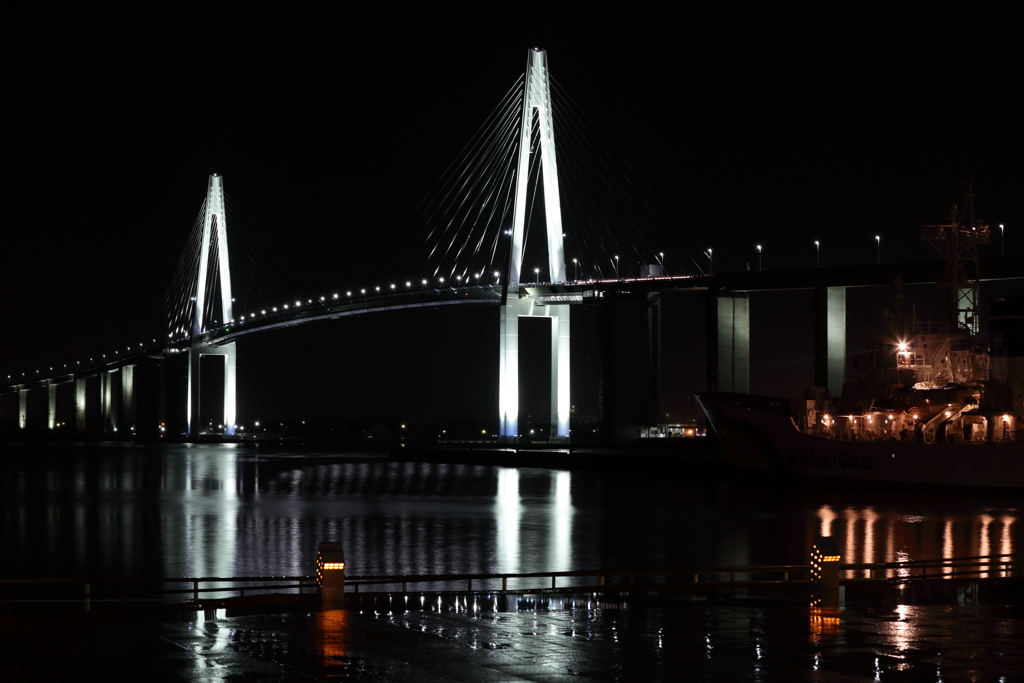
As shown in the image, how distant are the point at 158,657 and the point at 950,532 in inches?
912

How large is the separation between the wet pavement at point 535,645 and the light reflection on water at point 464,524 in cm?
744

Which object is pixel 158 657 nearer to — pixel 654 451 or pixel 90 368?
pixel 654 451

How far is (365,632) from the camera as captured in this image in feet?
33.0

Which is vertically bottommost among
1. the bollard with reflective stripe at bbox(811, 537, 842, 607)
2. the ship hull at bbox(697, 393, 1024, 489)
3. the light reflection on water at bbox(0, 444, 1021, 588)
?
the light reflection on water at bbox(0, 444, 1021, 588)

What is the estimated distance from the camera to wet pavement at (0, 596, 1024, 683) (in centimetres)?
827

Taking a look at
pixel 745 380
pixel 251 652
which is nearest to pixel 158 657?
pixel 251 652

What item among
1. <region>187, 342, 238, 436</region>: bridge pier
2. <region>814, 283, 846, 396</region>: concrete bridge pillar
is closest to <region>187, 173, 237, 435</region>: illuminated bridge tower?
<region>187, 342, 238, 436</region>: bridge pier

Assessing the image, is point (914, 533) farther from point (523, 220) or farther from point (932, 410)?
point (523, 220)

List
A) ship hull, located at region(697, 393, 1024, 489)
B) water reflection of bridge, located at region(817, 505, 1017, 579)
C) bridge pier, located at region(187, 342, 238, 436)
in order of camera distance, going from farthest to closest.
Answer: bridge pier, located at region(187, 342, 238, 436) → ship hull, located at region(697, 393, 1024, 489) → water reflection of bridge, located at region(817, 505, 1017, 579)

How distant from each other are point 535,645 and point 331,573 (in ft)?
8.70

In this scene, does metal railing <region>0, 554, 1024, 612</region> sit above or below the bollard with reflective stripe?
below

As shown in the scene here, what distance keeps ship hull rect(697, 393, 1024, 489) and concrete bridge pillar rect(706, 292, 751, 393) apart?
14.2 m

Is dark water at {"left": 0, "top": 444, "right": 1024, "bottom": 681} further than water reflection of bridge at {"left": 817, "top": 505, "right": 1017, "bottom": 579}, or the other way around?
water reflection of bridge at {"left": 817, "top": 505, "right": 1017, "bottom": 579}

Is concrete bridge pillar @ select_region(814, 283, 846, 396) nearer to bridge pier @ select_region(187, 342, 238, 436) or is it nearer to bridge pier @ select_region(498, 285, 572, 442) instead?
bridge pier @ select_region(498, 285, 572, 442)
